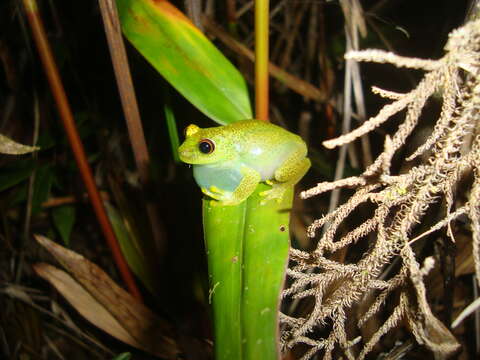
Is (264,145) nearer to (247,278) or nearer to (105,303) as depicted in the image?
(247,278)

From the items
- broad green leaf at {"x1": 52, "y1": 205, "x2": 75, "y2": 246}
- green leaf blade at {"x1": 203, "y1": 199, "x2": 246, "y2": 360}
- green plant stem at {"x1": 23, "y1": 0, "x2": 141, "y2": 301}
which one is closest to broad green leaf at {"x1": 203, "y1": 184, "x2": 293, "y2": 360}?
green leaf blade at {"x1": 203, "y1": 199, "x2": 246, "y2": 360}

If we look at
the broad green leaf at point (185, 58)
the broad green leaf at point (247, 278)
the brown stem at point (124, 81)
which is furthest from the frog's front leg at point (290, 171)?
the brown stem at point (124, 81)

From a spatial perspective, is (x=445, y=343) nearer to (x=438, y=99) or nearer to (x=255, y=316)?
(x=255, y=316)

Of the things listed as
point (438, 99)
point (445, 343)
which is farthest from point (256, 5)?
point (445, 343)

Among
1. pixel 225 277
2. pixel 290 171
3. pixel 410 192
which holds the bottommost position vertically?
pixel 225 277

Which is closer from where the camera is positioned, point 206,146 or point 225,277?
point 225,277

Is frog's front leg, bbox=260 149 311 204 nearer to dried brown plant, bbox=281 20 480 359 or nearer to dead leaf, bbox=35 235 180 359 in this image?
dried brown plant, bbox=281 20 480 359

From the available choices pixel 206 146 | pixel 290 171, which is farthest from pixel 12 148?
pixel 290 171

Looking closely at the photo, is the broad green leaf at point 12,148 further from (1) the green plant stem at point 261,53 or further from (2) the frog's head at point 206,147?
(1) the green plant stem at point 261,53
